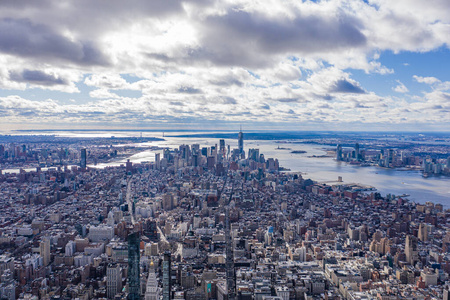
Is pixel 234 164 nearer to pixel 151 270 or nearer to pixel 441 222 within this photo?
pixel 441 222

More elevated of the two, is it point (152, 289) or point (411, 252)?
point (411, 252)

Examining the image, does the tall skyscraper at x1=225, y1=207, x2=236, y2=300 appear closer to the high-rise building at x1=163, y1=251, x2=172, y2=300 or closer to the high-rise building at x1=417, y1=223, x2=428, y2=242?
the high-rise building at x1=163, y1=251, x2=172, y2=300

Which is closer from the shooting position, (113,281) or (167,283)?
(167,283)

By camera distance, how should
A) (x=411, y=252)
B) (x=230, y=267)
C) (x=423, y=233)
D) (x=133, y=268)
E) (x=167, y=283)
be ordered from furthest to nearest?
(x=423, y=233)
(x=411, y=252)
(x=230, y=267)
(x=133, y=268)
(x=167, y=283)

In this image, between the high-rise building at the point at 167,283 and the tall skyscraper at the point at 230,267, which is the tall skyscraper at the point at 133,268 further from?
the tall skyscraper at the point at 230,267

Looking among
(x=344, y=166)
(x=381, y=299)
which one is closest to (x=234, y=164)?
(x=344, y=166)

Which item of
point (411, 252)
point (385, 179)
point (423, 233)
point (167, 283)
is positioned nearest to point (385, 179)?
point (385, 179)

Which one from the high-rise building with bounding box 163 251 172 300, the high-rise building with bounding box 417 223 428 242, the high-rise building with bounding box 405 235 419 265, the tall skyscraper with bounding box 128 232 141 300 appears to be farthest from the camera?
the high-rise building with bounding box 417 223 428 242

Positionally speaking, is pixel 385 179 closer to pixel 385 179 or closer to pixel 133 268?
pixel 385 179

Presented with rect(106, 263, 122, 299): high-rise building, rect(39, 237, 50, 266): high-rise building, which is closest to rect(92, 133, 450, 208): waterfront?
rect(106, 263, 122, 299): high-rise building
